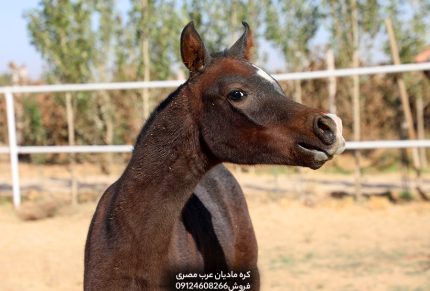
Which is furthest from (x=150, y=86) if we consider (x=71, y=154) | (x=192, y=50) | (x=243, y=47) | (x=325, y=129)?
(x=325, y=129)

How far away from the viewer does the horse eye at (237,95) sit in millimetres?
2502

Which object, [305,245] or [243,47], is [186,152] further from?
[305,245]

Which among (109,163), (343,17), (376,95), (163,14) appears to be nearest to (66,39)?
(163,14)

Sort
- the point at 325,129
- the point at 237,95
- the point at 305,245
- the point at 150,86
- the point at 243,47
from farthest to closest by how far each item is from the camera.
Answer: the point at 150,86 < the point at 305,245 < the point at 243,47 < the point at 237,95 < the point at 325,129

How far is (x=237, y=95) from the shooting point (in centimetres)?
250

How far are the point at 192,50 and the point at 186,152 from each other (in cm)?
42

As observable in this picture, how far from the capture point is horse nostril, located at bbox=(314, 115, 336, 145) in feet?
7.48

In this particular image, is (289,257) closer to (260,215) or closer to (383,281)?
(383,281)

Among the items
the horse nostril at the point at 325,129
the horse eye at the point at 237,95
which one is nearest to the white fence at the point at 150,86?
the horse eye at the point at 237,95

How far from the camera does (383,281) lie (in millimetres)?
5184

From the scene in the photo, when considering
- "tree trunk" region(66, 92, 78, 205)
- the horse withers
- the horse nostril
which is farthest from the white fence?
the horse nostril

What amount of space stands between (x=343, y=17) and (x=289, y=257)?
5.46 m

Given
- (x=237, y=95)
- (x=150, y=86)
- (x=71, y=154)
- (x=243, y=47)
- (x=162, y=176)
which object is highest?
(x=150, y=86)

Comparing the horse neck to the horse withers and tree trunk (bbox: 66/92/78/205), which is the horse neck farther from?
tree trunk (bbox: 66/92/78/205)
